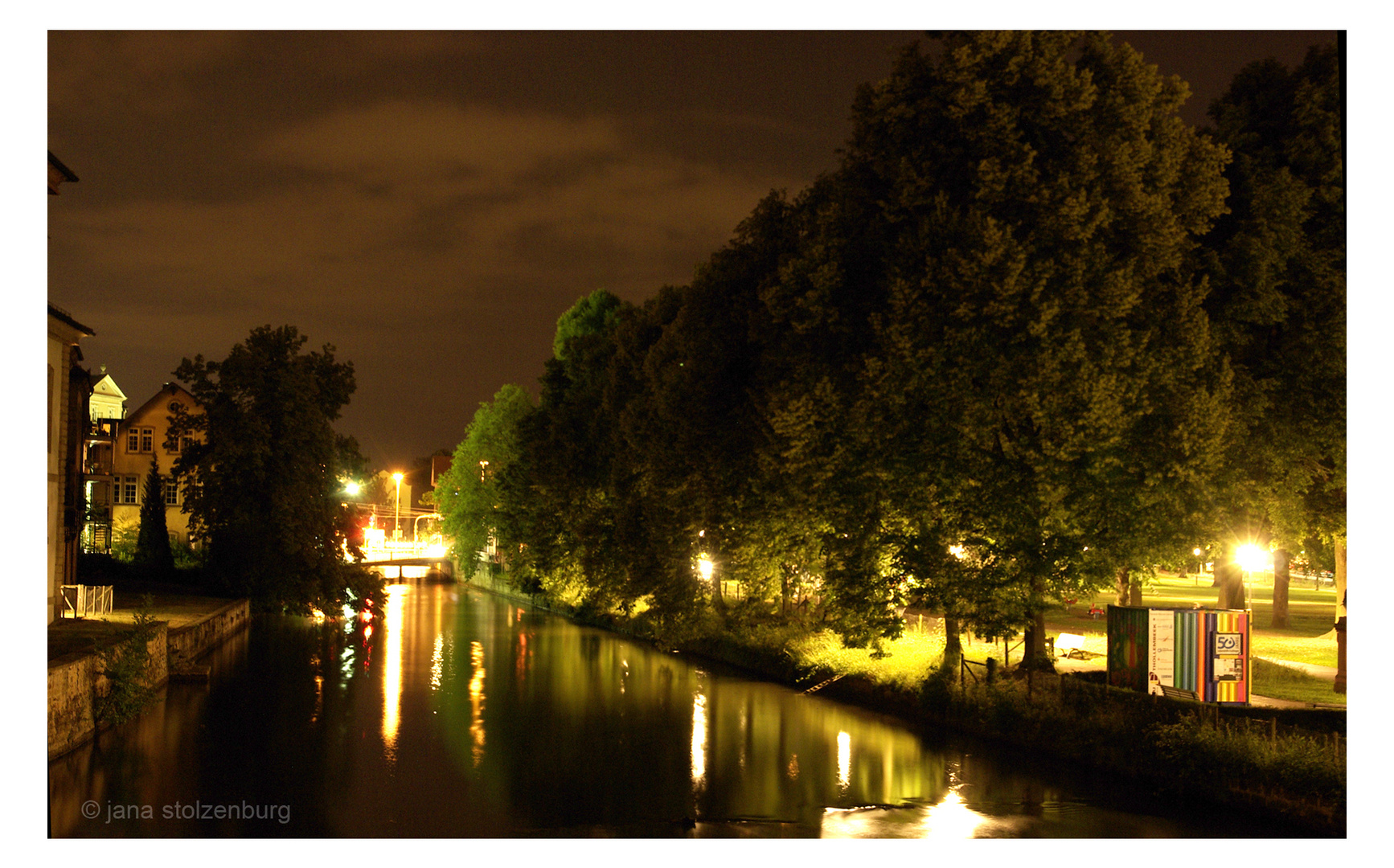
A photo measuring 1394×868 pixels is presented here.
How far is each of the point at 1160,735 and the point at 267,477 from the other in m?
35.7

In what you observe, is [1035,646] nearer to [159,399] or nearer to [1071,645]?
[1071,645]

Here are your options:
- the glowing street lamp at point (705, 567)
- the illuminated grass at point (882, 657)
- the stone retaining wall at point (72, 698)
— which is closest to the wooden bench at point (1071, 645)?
the illuminated grass at point (882, 657)

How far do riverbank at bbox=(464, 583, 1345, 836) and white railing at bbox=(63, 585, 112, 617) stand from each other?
61.6ft

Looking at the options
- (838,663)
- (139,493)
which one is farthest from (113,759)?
(139,493)

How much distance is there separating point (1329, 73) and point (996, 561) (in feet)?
33.5

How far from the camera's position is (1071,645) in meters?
29.3

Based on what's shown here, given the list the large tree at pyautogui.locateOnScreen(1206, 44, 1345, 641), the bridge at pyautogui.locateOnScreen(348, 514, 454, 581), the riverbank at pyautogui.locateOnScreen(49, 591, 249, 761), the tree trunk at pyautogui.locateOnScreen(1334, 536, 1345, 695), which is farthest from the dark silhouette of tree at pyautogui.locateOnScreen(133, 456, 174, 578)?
the tree trunk at pyautogui.locateOnScreen(1334, 536, 1345, 695)

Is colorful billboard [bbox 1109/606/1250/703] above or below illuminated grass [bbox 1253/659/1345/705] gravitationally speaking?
above

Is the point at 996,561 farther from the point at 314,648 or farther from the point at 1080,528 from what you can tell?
the point at 314,648

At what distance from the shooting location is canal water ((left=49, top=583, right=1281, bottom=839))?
16.1 metres

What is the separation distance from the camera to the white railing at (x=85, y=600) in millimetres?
30516

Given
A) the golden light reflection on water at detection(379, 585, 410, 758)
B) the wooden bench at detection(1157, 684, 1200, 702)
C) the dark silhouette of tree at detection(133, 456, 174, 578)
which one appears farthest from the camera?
the dark silhouette of tree at detection(133, 456, 174, 578)

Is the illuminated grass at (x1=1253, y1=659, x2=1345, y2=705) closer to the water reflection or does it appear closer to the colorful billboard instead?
the colorful billboard

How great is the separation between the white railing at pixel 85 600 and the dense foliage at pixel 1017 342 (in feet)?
55.8
